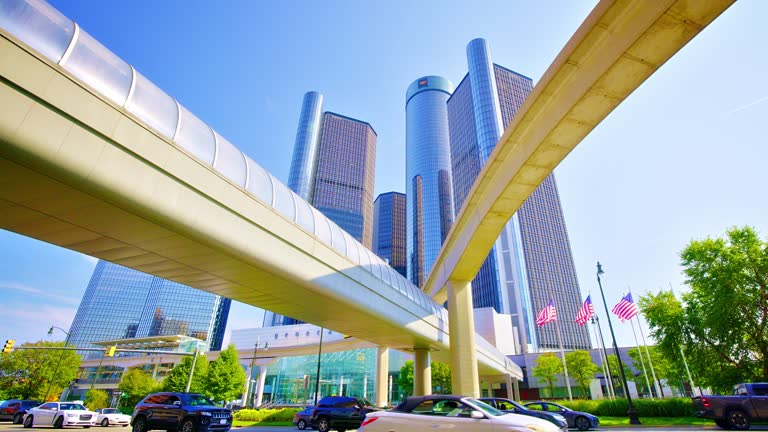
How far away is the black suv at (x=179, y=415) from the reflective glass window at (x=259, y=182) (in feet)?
27.6

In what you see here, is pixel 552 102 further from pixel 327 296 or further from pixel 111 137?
pixel 111 137

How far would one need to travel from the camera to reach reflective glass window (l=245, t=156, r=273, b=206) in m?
A: 12.7

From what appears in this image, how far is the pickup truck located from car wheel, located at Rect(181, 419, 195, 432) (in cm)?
2157

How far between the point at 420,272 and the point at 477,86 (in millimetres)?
82836

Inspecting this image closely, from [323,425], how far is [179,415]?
21.9 ft

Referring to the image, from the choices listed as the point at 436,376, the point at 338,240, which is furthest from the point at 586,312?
the point at 338,240

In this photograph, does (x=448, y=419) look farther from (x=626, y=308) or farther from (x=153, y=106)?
(x=626, y=308)

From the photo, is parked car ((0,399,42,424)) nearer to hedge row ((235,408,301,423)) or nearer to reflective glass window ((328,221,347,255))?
hedge row ((235,408,301,423))

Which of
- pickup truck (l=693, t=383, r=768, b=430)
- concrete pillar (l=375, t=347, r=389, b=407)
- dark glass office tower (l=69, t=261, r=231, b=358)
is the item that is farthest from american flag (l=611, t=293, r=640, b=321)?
dark glass office tower (l=69, t=261, r=231, b=358)

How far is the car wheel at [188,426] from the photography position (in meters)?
13.3

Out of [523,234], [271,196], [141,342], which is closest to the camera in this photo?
[271,196]

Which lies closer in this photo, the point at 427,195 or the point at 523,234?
the point at 523,234

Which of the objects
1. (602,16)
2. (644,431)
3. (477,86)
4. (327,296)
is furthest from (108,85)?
(477,86)

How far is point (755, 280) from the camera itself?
81.1 ft
